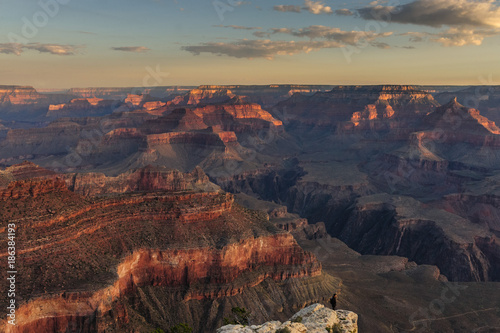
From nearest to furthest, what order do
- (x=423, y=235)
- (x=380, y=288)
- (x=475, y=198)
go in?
(x=380, y=288) → (x=423, y=235) → (x=475, y=198)

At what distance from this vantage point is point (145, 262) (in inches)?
2948

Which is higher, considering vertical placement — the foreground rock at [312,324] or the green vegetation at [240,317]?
the foreground rock at [312,324]

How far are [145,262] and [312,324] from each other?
162 feet

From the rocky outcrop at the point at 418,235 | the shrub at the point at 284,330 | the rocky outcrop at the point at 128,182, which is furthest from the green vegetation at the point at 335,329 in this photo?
the rocky outcrop at the point at 418,235

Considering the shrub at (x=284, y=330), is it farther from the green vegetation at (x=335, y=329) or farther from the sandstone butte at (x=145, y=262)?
the sandstone butte at (x=145, y=262)

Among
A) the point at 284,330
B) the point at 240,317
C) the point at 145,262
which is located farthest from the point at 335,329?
the point at 145,262

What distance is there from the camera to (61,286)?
58.7 meters

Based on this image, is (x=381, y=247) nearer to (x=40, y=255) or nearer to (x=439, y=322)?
(x=439, y=322)

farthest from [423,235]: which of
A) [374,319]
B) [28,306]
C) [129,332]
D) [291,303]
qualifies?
[28,306]

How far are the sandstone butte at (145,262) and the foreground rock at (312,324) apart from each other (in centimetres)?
3590

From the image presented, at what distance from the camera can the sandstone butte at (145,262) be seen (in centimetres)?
5831

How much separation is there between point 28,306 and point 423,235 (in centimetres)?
14694

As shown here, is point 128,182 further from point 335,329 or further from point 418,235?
point 335,329

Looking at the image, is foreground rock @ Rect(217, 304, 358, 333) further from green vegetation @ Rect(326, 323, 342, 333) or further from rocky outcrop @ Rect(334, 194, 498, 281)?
rocky outcrop @ Rect(334, 194, 498, 281)
